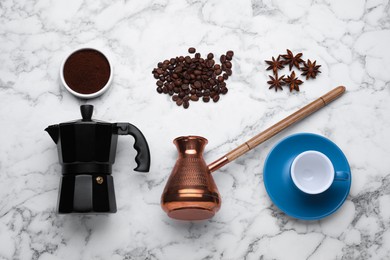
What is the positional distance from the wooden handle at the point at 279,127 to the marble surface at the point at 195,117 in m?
0.04

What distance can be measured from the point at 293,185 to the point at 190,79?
1.36ft

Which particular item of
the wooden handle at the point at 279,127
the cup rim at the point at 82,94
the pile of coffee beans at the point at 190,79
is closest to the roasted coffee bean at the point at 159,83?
the pile of coffee beans at the point at 190,79

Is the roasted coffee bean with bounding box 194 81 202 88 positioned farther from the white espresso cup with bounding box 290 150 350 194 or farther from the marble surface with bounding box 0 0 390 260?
the white espresso cup with bounding box 290 150 350 194

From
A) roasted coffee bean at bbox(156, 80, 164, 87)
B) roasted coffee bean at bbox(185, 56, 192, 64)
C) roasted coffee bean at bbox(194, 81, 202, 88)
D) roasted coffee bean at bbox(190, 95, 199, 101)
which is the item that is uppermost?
roasted coffee bean at bbox(185, 56, 192, 64)

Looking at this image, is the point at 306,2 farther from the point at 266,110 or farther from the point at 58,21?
the point at 58,21

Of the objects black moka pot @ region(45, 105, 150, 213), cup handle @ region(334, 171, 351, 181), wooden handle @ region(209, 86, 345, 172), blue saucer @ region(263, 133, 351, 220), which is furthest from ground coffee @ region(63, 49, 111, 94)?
cup handle @ region(334, 171, 351, 181)

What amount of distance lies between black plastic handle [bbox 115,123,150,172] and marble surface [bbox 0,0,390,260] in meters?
0.10

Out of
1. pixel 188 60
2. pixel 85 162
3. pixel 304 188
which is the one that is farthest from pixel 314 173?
pixel 85 162

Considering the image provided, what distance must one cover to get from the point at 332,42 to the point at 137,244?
2.67ft

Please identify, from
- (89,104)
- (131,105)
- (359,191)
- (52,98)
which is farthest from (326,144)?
(52,98)

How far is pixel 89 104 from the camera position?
4.99ft

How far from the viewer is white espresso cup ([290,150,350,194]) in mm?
1435

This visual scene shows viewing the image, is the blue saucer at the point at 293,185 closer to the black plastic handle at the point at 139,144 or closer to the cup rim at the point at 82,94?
the black plastic handle at the point at 139,144

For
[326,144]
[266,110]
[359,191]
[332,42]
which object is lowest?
[359,191]
